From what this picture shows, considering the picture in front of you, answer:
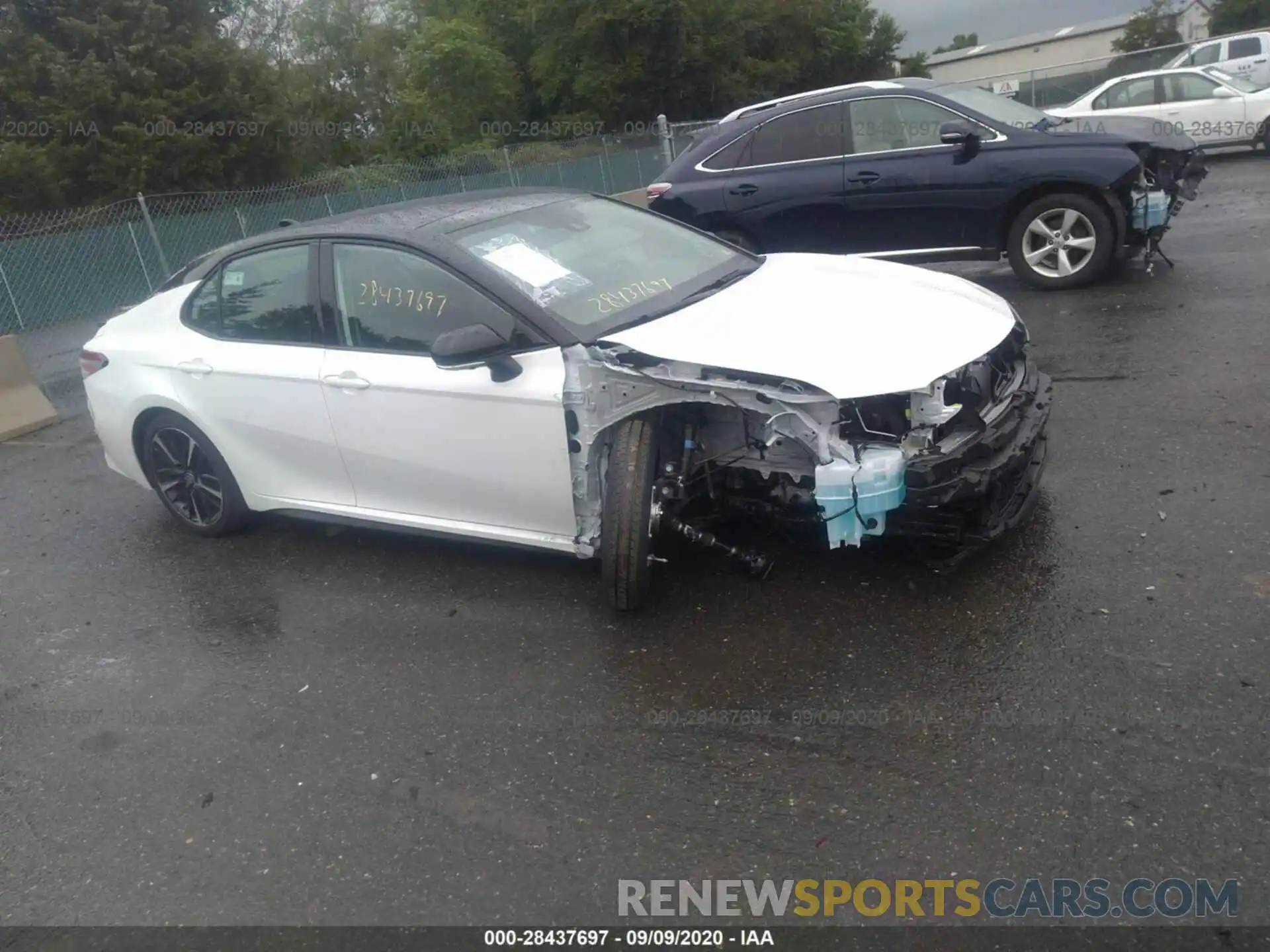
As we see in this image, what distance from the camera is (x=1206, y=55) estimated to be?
64.0ft

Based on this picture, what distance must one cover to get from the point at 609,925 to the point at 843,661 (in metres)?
1.30

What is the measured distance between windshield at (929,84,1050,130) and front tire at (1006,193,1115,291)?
711 mm

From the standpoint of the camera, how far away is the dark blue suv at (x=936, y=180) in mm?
7410

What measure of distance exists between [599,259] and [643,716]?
2.08m

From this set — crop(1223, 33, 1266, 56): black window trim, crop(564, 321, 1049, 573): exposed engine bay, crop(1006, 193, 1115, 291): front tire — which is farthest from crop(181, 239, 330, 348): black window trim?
crop(1223, 33, 1266, 56): black window trim

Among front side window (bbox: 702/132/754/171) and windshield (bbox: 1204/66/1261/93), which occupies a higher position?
front side window (bbox: 702/132/754/171)

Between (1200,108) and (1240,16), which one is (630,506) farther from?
(1240,16)

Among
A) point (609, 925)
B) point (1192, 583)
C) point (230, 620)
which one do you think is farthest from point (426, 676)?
point (1192, 583)

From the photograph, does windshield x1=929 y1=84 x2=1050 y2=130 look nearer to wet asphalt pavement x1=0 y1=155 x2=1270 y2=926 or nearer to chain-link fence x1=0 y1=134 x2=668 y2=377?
wet asphalt pavement x1=0 y1=155 x2=1270 y2=926

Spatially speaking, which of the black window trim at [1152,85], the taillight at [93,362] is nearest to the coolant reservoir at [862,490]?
the taillight at [93,362]

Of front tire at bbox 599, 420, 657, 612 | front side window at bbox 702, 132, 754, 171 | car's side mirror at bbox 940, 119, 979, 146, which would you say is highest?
car's side mirror at bbox 940, 119, 979, 146

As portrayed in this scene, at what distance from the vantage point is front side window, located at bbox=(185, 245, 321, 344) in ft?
15.4

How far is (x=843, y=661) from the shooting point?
11.7 feet

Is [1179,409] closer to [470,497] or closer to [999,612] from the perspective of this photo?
[999,612]
